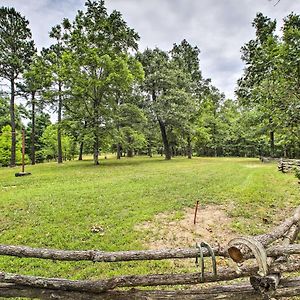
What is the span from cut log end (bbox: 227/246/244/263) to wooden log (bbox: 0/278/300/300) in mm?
574

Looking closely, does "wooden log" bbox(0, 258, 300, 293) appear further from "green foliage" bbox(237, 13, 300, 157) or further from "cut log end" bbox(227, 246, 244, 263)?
"green foliage" bbox(237, 13, 300, 157)

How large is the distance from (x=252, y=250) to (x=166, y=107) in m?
27.0

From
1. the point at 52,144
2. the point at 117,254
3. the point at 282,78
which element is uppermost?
the point at 282,78

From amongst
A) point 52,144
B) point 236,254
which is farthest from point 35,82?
point 236,254

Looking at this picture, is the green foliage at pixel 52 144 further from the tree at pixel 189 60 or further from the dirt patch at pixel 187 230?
the dirt patch at pixel 187 230

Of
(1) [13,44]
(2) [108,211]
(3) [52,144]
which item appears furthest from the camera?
(3) [52,144]

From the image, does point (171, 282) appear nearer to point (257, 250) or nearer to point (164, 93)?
point (257, 250)

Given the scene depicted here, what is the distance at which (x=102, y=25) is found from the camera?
23.1 m

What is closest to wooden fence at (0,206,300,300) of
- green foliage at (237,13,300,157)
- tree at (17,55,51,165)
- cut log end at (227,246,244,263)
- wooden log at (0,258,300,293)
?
wooden log at (0,258,300,293)

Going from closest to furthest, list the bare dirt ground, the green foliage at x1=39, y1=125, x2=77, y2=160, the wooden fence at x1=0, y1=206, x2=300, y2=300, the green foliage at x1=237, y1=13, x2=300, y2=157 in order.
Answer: the wooden fence at x1=0, y1=206, x2=300, y2=300, the bare dirt ground, the green foliage at x1=237, y1=13, x2=300, y2=157, the green foliage at x1=39, y1=125, x2=77, y2=160

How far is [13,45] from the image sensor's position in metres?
24.1

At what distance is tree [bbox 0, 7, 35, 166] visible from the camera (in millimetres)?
23391

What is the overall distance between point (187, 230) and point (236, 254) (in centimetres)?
486

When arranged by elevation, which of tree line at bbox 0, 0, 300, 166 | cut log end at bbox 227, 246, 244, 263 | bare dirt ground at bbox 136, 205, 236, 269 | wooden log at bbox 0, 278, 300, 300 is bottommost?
bare dirt ground at bbox 136, 205, 236, 269
